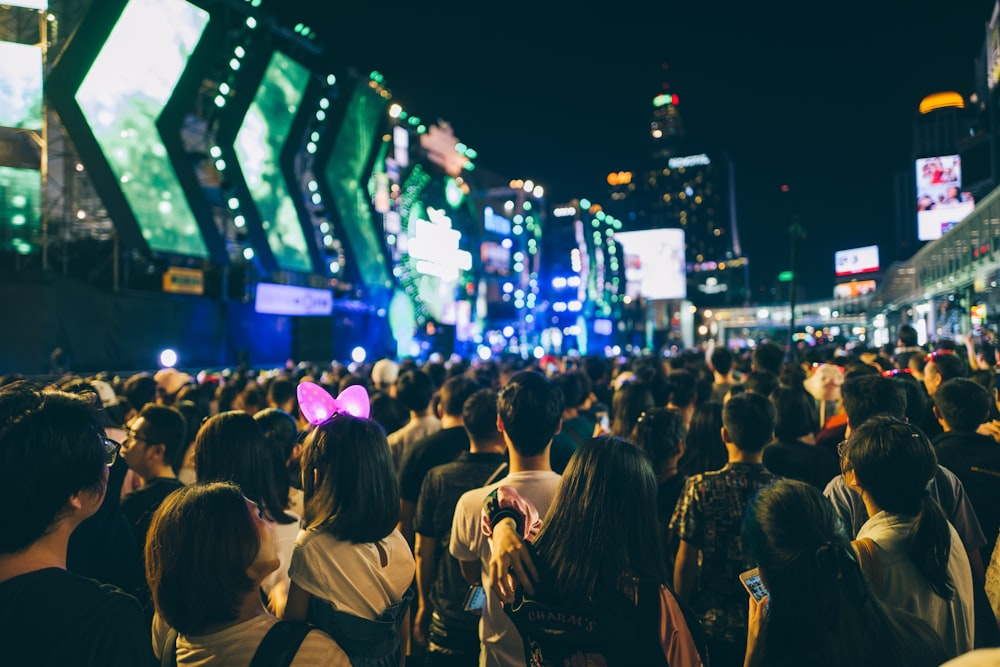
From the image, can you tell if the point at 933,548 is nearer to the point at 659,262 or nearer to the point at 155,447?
the point at 155,447

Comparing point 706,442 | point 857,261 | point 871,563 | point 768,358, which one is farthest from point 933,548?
point 857,261

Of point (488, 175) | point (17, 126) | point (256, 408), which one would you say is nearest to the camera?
point (256, 408)

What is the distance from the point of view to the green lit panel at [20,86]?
53.4ft

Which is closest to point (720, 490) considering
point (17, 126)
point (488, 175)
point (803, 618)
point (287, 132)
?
point (803, 618)

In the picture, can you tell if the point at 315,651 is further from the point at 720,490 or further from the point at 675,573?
the point at 720,490

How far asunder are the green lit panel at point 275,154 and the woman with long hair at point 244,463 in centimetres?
2718

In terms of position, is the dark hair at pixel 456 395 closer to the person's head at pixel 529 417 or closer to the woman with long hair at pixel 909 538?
the person's head at pixel 529 417

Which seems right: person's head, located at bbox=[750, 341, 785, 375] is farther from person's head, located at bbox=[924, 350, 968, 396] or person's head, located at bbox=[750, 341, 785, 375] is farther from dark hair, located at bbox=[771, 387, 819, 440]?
dark hair, located at bbox=[771, 387, 819, 440]

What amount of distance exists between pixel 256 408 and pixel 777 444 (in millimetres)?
5497

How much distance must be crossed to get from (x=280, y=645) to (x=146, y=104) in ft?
85.7

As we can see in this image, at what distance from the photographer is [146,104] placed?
22.8 m

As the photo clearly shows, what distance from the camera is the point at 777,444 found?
453 centimetres

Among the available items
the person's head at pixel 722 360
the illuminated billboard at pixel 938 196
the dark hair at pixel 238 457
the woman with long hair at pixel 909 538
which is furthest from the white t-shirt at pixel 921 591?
the illuminated billboard at pixel 938 196

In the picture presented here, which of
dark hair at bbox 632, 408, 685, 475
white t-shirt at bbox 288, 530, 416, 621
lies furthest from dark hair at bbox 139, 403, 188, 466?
dark hair at bbox 632, 408, 685, 475
